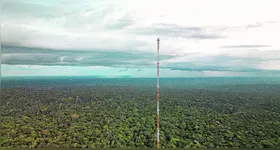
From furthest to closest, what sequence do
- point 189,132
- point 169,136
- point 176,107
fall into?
1. point 176,107
2. point 189,132
3. point 169,136

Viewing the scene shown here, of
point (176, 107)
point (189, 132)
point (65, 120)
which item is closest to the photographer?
point (189, 132)

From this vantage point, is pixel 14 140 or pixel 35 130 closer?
pixel 14 140

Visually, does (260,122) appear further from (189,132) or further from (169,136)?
(169,136)

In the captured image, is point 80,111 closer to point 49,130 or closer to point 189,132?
point 49,130

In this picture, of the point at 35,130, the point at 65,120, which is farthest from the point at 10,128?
the point at 65,120

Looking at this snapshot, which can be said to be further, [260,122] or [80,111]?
[80,111]

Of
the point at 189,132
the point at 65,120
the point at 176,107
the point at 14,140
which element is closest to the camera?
the point at 14,140

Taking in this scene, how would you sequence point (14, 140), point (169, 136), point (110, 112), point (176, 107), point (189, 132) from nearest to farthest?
point (14, 140), point (169, 136), point (189, 132), point (110, 112), point (176, 107)

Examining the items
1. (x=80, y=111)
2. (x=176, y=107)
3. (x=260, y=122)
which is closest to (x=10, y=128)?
(x=80, y=111)

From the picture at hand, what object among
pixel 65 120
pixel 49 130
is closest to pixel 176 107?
pixel 65 120
